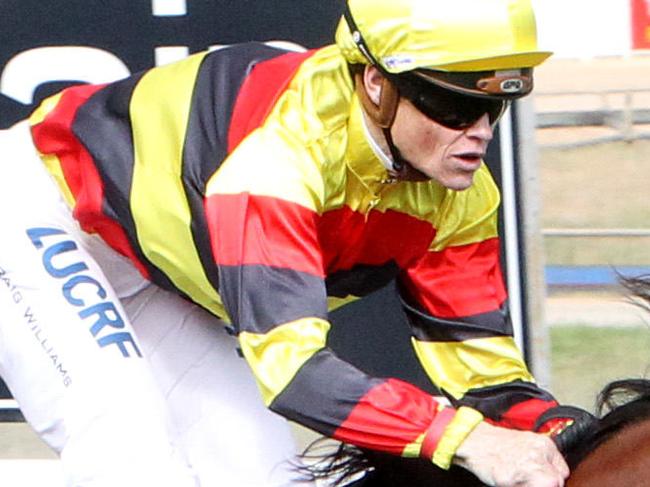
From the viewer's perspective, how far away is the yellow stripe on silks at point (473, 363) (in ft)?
12.6

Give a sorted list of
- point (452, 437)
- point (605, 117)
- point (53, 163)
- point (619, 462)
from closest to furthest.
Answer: point (619, 462)
point (452, 437)
point (53, 163)
point (605, 117)

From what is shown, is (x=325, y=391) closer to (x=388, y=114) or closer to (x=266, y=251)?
(x=266, y=251)

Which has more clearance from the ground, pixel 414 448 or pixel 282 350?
pixel 282 350

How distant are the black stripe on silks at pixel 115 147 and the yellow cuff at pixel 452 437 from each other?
95 centimetres

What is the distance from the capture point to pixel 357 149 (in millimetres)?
3625

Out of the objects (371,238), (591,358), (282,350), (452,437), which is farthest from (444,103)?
(591,358)

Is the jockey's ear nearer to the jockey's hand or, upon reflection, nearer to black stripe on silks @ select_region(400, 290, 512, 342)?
the jockey's hand

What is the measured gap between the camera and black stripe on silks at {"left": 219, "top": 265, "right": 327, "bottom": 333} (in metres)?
3.37

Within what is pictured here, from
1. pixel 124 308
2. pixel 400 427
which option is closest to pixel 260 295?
pixel 400 427

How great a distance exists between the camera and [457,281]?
13.0ft

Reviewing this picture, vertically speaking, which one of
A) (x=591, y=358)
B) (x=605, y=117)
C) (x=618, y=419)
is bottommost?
(x=605, y=117)

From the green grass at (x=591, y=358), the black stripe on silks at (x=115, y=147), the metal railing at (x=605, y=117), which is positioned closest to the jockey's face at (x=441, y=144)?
the black stripe on silks at (x=115, y=147)

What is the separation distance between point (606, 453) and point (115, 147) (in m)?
1.41

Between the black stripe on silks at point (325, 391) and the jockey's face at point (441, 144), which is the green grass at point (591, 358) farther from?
the black stripe on silks at point (325, 391)
